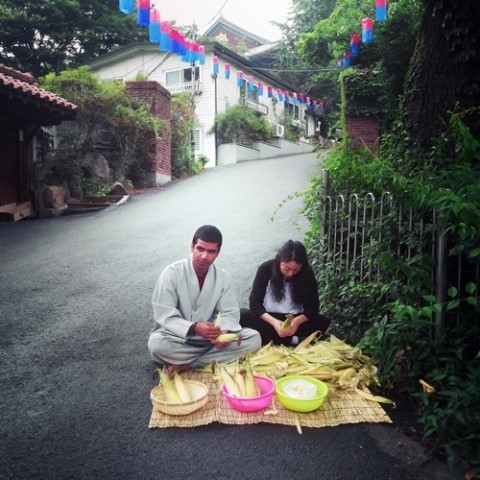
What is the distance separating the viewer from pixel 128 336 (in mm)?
5027

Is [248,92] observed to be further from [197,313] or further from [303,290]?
[197,313]

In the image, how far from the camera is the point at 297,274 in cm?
Answer: 473

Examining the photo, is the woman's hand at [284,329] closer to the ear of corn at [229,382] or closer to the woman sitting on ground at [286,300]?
the woman sitting on ground at [286,300]

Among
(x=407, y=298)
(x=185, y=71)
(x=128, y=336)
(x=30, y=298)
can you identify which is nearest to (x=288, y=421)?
(x=407, y=298)

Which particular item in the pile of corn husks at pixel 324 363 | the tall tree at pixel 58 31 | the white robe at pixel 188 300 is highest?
the tall tree at pixel 58 31

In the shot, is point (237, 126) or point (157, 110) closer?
point (157, 110)

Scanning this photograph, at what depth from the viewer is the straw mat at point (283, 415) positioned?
330 cm

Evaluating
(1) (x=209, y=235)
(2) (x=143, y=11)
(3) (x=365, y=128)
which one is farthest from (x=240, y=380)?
(3) (x=365, y=128)

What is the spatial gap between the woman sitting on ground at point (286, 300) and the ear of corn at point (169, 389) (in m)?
1.36

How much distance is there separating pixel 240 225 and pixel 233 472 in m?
7.92

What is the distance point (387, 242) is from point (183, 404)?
270cm

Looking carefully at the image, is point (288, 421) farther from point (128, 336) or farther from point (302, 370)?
point (128, 336)

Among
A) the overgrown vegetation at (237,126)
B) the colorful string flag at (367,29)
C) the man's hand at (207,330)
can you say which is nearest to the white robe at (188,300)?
the man's hand at (207,330)

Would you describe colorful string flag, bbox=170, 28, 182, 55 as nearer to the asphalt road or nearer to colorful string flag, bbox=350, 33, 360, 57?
colorful string flag, bbox=350, 33, 360, 57
